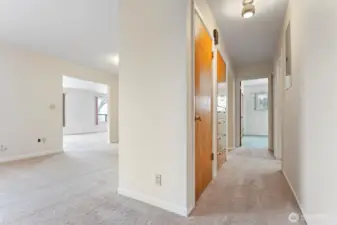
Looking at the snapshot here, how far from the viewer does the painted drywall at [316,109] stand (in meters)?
1.27

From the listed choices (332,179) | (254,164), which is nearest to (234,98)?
(254,164)

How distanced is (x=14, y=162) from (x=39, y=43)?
2.31 m

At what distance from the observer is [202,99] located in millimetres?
2570

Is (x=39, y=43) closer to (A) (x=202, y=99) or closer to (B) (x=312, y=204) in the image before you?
(A) (x=202, y=99)

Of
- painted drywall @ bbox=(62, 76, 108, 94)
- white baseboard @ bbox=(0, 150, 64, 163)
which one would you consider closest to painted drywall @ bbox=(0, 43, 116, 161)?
white baseboard @ bbox=(0, 150, 64, 163)

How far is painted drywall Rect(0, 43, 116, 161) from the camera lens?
14.5 ft

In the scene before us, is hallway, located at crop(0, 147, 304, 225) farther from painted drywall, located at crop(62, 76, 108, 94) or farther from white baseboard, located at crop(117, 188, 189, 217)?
painted drywall, located at crop(62, 76, 108, 94)

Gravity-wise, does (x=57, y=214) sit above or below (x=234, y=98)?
A: below

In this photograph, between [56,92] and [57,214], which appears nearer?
[57,214]

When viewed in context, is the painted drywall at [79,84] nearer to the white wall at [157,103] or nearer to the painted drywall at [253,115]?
the white wall at [157,103]

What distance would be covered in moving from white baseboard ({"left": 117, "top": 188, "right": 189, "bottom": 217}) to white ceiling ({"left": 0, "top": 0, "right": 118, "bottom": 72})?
224 cm

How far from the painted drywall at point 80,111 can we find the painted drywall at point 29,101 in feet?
17.5

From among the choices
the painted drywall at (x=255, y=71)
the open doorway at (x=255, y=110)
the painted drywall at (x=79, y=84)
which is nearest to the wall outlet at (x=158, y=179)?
the painted drywall at (x=255, y=71)

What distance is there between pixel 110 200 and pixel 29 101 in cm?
363
